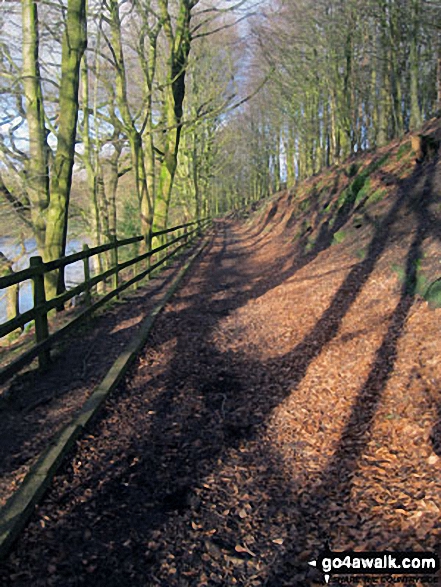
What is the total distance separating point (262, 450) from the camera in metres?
4.33

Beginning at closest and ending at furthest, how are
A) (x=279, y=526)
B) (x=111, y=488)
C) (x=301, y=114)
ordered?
1. (x=279, y=526)
2. (x=111, y=488)
3. (x=301, y=114)

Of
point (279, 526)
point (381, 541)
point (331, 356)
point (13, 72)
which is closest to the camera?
point (381, 541)

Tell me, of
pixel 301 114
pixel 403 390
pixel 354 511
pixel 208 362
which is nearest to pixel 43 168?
pixel 208 362

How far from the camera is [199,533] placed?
325cm

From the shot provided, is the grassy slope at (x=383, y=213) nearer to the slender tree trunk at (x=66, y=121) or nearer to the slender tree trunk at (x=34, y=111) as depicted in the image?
the slender tree trunk at (x=66, y=121)

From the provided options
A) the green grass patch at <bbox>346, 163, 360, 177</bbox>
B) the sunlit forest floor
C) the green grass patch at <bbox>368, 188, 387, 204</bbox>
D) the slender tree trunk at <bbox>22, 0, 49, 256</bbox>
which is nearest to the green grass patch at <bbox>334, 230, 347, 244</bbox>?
the green grass patch at <bbox>368, 188, 387, 204</bbox>

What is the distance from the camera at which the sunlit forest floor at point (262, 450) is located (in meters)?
3.01

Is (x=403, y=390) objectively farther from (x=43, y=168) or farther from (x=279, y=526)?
(x=43, y=168)

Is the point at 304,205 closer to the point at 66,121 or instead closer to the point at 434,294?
the point at 66,121

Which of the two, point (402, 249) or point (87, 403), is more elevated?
point (402, 249)

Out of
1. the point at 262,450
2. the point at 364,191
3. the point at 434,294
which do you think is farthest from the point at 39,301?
the point at 364,191

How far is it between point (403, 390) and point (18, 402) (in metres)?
4.15

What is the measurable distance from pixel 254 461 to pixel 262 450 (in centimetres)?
21

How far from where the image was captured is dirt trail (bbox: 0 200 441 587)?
299 cm
